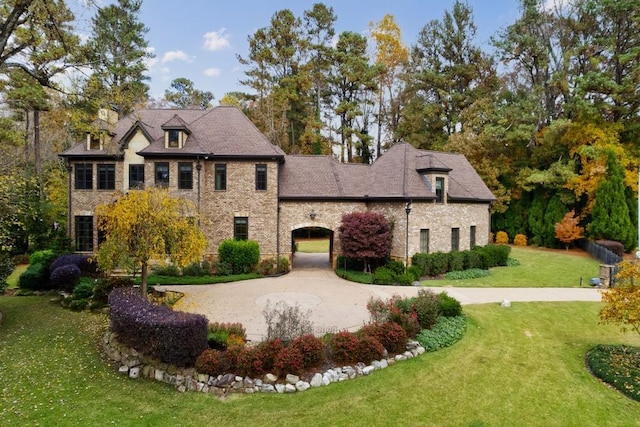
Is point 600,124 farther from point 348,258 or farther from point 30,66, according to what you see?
point 30,66

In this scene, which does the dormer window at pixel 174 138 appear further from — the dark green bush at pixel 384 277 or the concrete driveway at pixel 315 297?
the dark green bush at pixel 384 277

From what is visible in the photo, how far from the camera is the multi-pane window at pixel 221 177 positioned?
19.7 meters

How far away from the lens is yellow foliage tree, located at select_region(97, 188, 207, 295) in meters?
11.3

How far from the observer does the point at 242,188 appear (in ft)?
65.0

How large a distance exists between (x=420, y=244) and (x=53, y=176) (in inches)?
1021

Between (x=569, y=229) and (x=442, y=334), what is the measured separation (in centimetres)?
2318

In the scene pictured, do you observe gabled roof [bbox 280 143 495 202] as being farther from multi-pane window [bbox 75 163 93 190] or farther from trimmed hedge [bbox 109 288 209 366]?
trimmed hedge [bbox 109 288 209 366]

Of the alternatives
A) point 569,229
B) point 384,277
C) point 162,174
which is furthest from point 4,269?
point 569,229

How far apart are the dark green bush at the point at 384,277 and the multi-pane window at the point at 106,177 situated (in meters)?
16.0

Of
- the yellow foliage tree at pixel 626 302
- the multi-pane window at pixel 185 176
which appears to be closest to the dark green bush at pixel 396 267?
the yellow foliage tree at pixel 626 302

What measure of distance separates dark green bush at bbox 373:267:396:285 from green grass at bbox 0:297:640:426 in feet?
22.0

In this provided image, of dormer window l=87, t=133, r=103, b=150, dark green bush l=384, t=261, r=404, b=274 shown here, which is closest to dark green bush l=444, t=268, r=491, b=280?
dark green bush l=384, t=261, r=404, b=274

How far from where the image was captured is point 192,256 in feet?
39.8

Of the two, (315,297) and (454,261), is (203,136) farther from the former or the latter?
(454,261)
